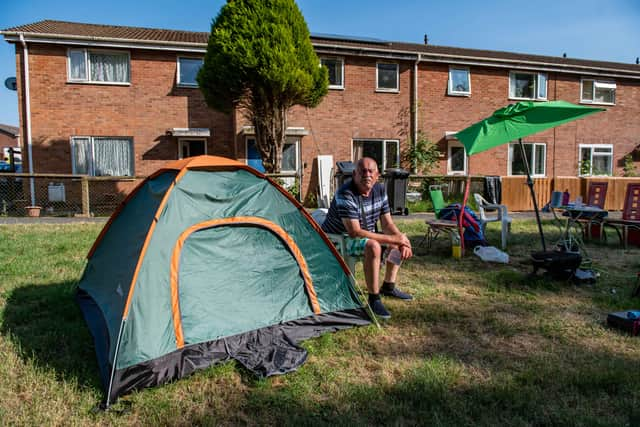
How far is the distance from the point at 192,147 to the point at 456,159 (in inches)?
363

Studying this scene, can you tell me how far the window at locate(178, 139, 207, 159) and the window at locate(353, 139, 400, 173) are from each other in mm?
4927

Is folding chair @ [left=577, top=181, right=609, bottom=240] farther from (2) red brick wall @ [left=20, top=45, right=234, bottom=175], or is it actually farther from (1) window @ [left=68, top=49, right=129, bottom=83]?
(1) window @ [left=68, top=49, right=129, bottom=83]

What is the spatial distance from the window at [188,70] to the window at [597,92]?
1458cm

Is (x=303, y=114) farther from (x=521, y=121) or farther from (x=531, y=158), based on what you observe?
(x=531, y=158)

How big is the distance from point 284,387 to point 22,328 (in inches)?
98.2

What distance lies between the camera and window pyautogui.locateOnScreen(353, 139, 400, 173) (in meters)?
14.4

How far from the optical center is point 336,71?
14.1 m

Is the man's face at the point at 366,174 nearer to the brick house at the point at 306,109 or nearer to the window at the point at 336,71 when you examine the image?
the brick house at the point at 306,109

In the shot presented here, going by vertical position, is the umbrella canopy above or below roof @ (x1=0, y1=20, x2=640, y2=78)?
below

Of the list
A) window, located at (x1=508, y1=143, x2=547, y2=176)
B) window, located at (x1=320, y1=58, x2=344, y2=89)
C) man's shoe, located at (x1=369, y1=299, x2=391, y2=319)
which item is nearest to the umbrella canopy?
man's shoe, located at (x1=369, y1=299, x2=391, y2=319)

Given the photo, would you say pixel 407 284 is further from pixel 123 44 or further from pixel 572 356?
pixel 123 44

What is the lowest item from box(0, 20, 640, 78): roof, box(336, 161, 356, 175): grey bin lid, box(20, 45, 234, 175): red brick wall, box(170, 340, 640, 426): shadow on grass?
box(170, 340, 640, 426): shadow on grass

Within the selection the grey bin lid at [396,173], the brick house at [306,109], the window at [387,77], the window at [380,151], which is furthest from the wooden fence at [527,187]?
the window at [387,77]

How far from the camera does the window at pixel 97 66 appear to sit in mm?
12516
